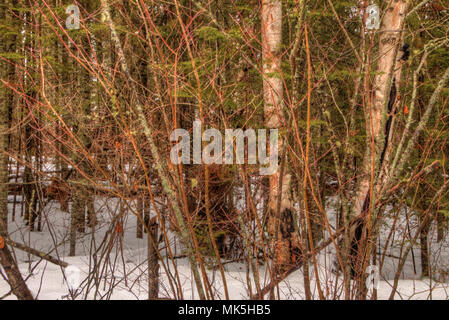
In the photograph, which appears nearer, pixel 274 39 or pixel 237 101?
pixel 237 101

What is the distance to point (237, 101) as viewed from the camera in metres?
4.98

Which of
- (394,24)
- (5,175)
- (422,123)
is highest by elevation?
(394,24)

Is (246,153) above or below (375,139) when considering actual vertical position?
below

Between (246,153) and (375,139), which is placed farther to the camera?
(375,139)

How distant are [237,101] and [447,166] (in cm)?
413

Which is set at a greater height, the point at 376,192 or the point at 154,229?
the point at 376,192

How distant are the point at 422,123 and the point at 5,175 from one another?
757 centimetres

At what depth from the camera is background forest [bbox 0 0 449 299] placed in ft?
6.62

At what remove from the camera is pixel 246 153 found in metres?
2.39

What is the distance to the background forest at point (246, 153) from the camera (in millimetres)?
2018
